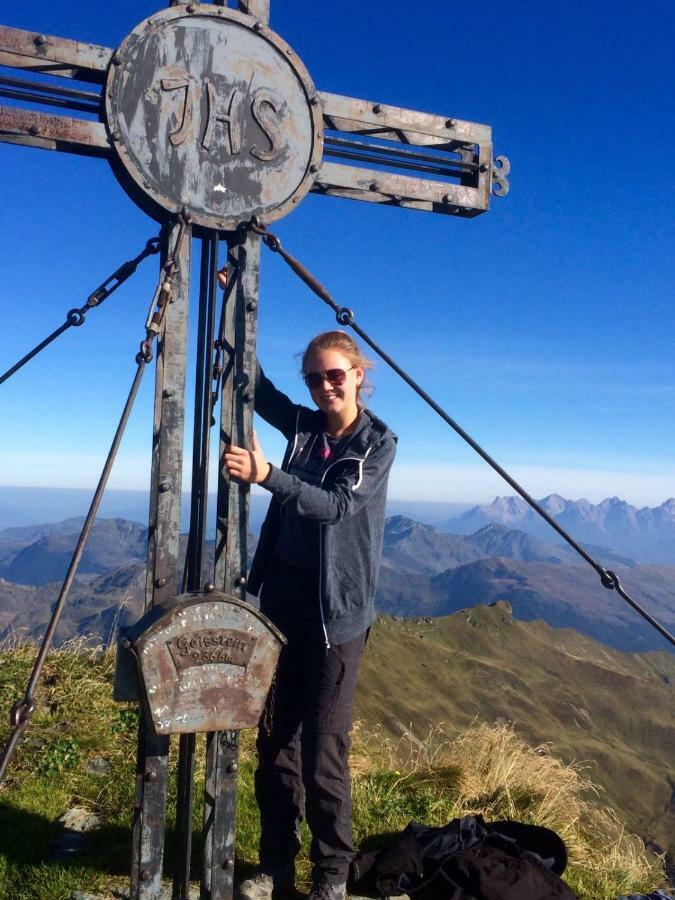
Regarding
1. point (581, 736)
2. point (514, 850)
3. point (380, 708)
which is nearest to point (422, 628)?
point (581, 736)

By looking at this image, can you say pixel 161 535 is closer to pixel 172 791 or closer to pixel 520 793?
pixel 172 791

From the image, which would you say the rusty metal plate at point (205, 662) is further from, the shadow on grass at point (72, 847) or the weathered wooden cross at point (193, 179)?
the shadow on grass at point (72, 847)

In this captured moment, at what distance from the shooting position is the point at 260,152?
4.06 m

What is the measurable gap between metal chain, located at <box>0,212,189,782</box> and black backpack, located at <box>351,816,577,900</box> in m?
2.89

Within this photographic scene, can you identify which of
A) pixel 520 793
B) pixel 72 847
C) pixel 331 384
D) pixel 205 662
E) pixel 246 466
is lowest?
pixel 520 793

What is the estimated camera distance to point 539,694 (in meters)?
134

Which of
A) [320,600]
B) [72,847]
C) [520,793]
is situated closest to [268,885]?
[72,847]

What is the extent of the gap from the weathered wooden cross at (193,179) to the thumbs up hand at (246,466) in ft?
0.60

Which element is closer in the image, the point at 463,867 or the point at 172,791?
the point at 463,867

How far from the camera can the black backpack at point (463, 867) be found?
15.7ft

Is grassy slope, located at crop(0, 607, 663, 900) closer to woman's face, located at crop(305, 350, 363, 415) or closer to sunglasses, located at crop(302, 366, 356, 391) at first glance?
woman's face, located at crop(305, 350, 363, 415)

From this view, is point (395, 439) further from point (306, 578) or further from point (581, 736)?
point (581, 736)

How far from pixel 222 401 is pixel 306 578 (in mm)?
1274

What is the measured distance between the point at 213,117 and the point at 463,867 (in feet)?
17.0
